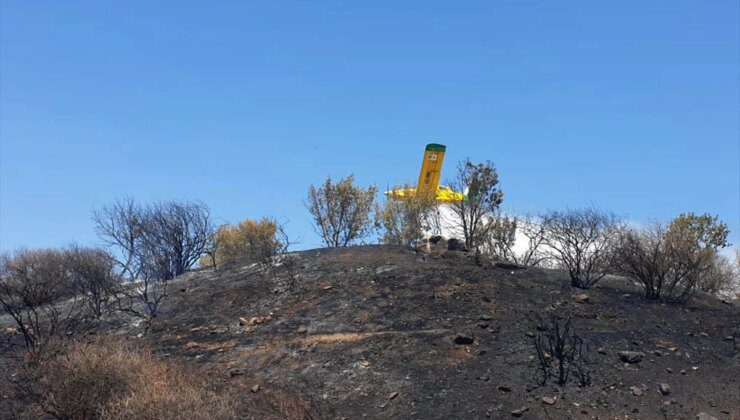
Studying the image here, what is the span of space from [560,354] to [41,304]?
14.7m

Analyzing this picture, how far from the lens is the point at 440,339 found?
605 inches

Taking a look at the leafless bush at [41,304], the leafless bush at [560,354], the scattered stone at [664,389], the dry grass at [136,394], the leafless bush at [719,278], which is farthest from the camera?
the leafless bush at [719,278]

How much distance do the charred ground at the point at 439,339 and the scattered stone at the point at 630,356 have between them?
4.4 inches

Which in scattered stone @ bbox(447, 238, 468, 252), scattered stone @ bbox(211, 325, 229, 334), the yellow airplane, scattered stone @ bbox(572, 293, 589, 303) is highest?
the yellow airplane

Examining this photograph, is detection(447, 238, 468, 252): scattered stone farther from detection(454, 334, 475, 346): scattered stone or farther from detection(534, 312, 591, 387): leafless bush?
detection(454, 334, 475, 346): scattered stone

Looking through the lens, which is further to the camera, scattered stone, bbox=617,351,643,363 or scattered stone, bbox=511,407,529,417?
scattered stone, bbox=617,351,643,363

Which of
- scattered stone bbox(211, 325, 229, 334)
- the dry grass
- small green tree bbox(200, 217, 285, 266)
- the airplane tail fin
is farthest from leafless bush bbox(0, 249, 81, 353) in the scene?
the airplane tail fin

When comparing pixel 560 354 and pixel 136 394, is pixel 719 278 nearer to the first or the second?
pixel 560 354

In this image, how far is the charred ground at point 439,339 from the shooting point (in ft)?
42.8

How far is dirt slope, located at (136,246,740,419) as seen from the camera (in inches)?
513

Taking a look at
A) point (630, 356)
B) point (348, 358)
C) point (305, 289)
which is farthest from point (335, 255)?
point (630, 356)

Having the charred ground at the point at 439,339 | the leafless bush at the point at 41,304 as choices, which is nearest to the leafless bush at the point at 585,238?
the charred ground at the point at 439,339

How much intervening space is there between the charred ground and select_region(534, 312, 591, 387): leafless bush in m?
0.23

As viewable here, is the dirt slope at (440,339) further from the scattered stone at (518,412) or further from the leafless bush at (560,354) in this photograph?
the leafless bush at (560,354)
